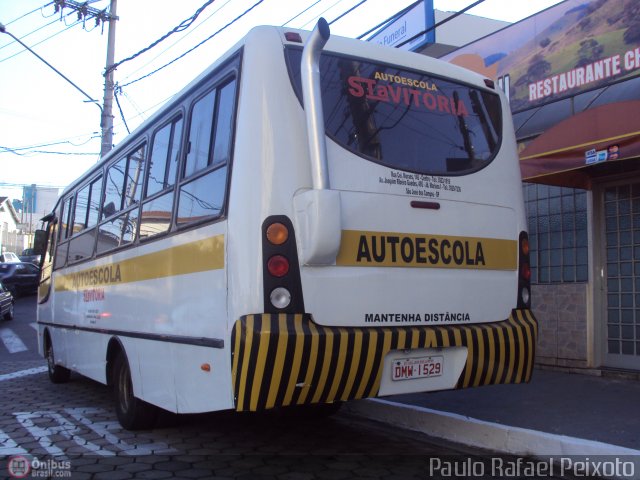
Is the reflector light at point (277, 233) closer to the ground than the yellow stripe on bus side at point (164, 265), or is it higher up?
higher up

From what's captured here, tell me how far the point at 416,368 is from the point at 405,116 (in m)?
1.89

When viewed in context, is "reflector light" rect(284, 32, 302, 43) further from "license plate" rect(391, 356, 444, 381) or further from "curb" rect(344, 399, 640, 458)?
"curb" rect(344, 399, 640, 458)

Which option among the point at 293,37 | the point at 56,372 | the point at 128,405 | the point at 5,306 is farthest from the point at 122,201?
the point at 5,306

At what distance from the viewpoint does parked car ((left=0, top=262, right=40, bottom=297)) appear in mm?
24766

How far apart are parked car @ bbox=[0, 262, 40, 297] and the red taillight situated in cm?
2347

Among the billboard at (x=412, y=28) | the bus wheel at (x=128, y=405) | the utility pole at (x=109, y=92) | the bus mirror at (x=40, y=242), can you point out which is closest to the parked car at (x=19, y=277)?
the utility pole at (x=109, y=92)

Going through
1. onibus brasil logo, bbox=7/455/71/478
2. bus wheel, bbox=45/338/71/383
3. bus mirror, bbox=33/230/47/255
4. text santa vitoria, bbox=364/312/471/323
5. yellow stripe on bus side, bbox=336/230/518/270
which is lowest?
onibus brasil logo, bbox=7/455/71/478

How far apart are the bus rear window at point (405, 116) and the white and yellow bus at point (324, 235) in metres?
0.01

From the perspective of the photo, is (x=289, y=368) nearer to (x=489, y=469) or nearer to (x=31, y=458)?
(x=489, y=469)

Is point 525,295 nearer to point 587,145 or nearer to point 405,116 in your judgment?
point 405,116

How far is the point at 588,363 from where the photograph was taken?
8102 mm

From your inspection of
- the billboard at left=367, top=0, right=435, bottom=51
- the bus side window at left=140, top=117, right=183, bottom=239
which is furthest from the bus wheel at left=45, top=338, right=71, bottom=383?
the billboard at left=367, top=0, right=435, bottom=51

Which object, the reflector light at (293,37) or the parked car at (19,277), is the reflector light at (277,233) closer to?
the reflector light at (293,37)

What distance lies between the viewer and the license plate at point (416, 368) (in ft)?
14.2
